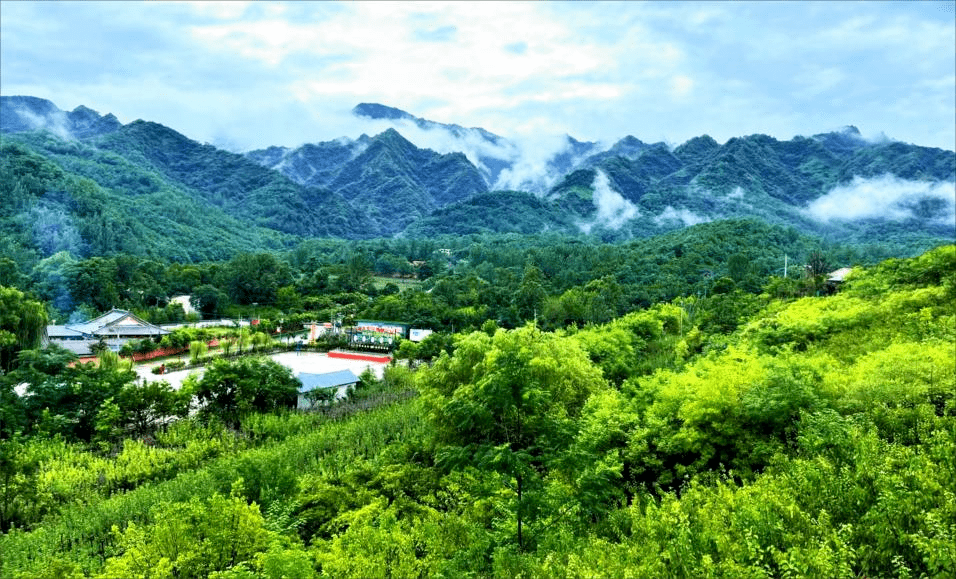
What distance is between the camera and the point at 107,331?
1658 inches

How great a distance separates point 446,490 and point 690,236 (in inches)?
2898

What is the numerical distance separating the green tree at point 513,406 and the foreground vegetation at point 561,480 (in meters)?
0.06

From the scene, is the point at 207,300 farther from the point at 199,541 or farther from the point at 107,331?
the point at 199,541

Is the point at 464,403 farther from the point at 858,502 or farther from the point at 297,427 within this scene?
the point at 297,427

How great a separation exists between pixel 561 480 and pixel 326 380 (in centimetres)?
1851

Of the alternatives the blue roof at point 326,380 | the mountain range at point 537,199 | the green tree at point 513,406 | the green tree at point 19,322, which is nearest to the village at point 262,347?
the green tree at point 19,322

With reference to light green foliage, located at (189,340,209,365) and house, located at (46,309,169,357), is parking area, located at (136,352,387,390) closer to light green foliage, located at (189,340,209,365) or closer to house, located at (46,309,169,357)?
light green foliage, located at (189,340,209,365)

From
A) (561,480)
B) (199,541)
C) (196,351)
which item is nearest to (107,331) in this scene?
(196,351)

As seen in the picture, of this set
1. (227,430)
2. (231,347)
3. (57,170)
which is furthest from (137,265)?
(227,430)

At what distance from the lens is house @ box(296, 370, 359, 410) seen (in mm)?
25609

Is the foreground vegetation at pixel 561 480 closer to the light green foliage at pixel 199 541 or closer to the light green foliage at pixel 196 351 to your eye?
the light green foliage at pixel 199 541

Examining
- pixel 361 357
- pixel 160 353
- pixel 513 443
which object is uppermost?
pixel 513 443

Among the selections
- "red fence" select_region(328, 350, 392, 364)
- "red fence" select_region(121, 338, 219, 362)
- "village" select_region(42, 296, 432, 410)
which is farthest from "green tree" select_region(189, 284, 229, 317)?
"red fence" select_region(328, 350, 392, 364)

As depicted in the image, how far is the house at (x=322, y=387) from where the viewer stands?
25609mm
